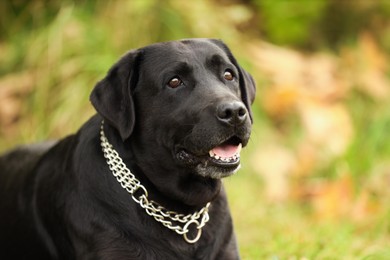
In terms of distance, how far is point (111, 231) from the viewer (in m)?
3.53

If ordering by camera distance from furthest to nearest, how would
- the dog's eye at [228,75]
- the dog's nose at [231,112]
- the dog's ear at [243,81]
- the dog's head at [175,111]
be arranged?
the dog's ear at [243,81]
the dog's eye at [228,75]
the dog's head at [175,111]
the dog's nose at [231,112]

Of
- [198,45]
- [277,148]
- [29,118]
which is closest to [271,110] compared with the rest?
[277,148]

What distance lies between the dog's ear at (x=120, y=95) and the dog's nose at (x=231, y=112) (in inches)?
18.2

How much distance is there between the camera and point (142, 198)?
3.59 meters

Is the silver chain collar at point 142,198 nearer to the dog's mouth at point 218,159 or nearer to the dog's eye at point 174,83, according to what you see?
the dog's mouth at point 218,159

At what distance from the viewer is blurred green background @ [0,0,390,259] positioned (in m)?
6.23

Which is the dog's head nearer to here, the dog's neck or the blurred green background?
the dog's neck

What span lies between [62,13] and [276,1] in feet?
8.27

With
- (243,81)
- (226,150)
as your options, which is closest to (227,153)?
(226,150)

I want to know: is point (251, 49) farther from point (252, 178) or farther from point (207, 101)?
point (207, 101)

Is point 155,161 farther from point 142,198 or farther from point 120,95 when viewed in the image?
point 120,95

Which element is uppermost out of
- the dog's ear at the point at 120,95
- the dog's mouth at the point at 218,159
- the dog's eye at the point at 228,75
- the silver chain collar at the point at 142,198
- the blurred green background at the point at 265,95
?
the dog's ear at the point at 120,95

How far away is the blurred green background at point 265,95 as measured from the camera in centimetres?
623

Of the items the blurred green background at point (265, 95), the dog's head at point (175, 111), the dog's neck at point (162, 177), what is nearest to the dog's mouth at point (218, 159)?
the dog's head at point (175, 111)
